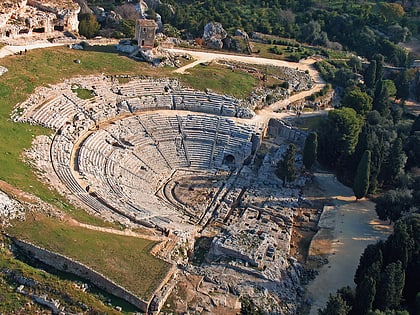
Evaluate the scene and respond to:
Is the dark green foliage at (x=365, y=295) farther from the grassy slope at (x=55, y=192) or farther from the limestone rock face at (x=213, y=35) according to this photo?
the limestone rock face at (x=213, y=35)

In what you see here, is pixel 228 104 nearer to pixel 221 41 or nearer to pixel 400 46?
pixel 221 41

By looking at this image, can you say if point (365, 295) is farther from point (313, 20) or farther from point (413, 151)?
point (313, 20)

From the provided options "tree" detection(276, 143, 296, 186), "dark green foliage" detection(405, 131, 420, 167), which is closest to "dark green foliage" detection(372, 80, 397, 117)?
"dark green foliage" detection(405, 131, 420, 167)

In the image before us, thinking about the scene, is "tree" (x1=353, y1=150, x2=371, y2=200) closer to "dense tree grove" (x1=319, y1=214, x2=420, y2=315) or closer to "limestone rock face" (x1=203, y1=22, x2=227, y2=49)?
"dense tree grove" (x1=319, y1=214, x2=420, y2=315)

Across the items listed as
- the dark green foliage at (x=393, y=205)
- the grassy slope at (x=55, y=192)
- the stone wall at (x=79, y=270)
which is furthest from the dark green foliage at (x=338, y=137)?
the stone wall at (x=79, y=270)

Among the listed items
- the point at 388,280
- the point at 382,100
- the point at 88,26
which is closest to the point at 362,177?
the point at 388,280

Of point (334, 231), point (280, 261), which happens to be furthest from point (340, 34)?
point (280, 261)

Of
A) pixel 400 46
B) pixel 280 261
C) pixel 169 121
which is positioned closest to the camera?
pixel 280 261
